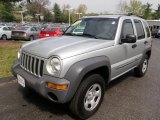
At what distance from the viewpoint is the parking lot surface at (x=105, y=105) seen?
3826mm

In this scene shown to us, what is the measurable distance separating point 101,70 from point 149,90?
196 cm

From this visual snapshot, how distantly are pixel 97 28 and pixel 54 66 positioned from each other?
1.81 meters

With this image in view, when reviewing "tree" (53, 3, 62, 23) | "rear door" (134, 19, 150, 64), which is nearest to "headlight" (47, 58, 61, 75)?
"rear door" (134, 19, 150, 64)

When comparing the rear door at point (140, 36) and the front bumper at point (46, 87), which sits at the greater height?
the rear door at point (140, 36)

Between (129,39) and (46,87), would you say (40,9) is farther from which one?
(46,87)

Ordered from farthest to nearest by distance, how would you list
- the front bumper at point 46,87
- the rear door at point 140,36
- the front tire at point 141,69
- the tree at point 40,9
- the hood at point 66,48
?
the tree at point 40,9 < the front tire at point 141,69 < the rear door at point 140,36 < the hood at point 66,48 < the front bumper at point 46,87

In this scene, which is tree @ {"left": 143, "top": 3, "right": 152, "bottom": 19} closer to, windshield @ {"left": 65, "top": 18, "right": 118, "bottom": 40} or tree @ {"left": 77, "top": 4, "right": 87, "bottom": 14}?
tree @ {"left": 77, "top": 4, "right": 87, "bottom": 14}

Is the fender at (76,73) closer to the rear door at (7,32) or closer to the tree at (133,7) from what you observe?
the rear door at (7,32)

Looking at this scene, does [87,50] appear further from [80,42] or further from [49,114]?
[49,114]

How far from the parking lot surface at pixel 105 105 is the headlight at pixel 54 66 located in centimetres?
98

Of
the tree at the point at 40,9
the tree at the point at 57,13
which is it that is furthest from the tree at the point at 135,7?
the tree at the point at 40,9

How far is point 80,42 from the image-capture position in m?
3.95

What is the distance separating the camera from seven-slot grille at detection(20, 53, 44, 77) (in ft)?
11.4

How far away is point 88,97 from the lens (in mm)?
3740
